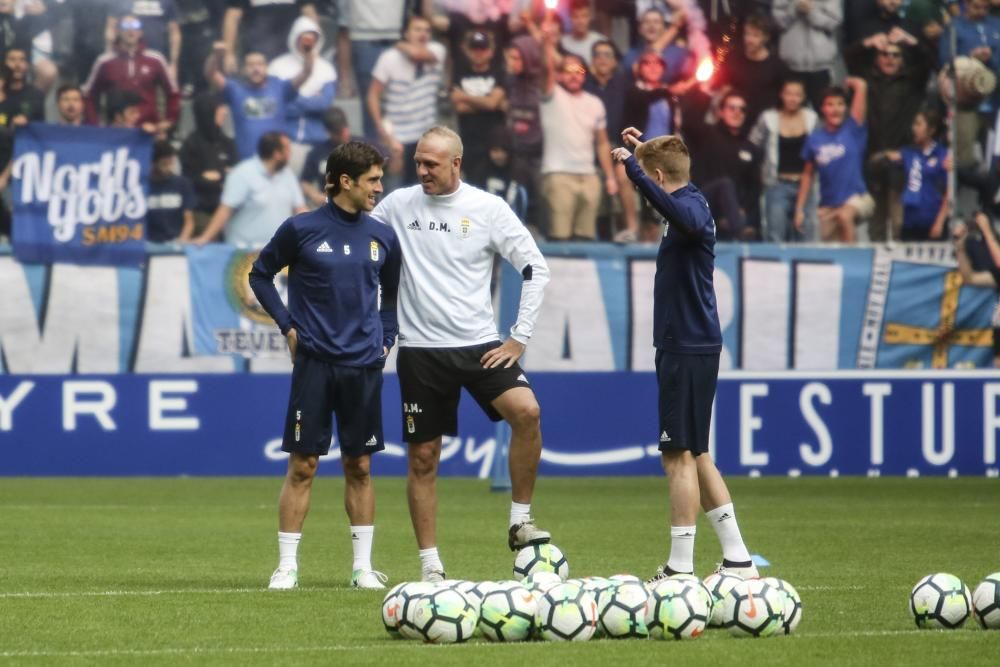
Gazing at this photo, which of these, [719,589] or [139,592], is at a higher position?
[719,589]

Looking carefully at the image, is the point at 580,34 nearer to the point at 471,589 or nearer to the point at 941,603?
the point at 941,603

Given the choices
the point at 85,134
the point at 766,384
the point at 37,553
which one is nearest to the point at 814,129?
the point at 766,384

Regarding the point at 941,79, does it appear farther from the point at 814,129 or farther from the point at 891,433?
the point at 891,433

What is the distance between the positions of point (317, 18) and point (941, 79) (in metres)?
7.49

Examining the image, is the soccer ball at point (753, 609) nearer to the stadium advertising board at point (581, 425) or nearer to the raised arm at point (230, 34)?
the stadium advertising board at point (581, 425)

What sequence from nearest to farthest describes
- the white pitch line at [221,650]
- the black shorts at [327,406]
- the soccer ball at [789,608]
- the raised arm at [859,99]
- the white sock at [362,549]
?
the white pitch line at [221,650]
the soccer ball at [789,608]
the black shorts at [327,406]
the white sock at [362,549]
the raised arm at [859,99]

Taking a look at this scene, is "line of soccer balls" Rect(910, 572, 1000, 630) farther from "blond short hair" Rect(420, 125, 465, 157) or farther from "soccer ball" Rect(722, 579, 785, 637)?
"blond short hair" Rect(420, 125, 465, 157)

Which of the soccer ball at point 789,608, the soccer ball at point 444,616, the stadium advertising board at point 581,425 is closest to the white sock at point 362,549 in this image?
the soccer ball at point 444,616

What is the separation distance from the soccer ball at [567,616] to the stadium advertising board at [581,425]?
11350 millimetres

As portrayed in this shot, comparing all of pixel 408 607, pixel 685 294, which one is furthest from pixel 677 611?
pixel 685 294

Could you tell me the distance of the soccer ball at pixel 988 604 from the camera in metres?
7.07

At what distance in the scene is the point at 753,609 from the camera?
272 inches

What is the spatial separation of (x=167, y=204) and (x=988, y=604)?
15409mm

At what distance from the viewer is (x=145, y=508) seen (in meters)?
14.7
